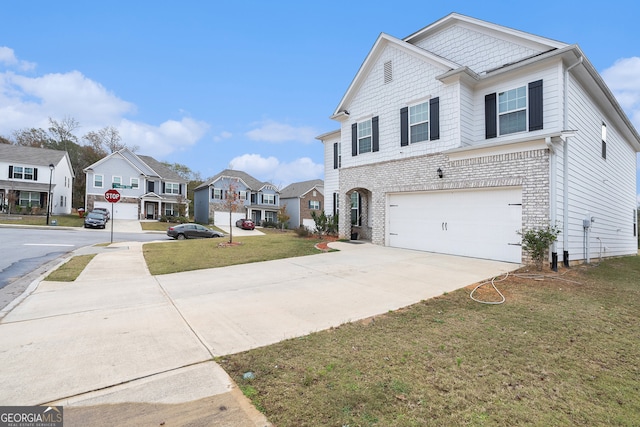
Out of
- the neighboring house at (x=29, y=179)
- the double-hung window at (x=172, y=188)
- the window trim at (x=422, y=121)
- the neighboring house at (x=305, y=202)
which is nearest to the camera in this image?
the window trim at (x=422, y=121)

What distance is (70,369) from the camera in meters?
3.17

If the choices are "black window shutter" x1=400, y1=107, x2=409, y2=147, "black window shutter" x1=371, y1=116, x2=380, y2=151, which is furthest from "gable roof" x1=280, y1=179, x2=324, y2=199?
"black window shutter" x1=400, y1=107, x2=409, y2=147

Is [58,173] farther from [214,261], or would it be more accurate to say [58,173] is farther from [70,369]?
[70,369]

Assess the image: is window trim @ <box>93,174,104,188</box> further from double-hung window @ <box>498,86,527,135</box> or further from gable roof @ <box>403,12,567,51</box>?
double-hung window @ <box>498,86,527,135</box>

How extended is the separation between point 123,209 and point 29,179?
9.50 meters

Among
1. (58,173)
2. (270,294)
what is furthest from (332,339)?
(58,173)

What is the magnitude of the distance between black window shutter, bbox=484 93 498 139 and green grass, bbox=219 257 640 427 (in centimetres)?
761

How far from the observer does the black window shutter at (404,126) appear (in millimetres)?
12832

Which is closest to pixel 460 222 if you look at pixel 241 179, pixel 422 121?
pixel 422 121

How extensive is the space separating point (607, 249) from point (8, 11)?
85.6 feet

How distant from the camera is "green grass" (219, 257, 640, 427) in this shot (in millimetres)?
2451

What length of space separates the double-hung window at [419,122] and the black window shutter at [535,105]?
134 inches

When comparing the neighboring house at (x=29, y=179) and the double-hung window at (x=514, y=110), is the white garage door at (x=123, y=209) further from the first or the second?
the double-hung window at (x=514, y=110)

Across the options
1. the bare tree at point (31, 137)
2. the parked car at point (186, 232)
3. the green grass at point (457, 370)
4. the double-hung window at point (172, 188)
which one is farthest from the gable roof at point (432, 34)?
the bare tree at point (31, 137)
